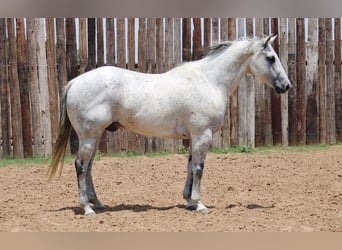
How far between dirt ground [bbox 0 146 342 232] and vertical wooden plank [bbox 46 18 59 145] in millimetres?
1172

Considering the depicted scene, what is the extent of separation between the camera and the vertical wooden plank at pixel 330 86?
1116 centimetres

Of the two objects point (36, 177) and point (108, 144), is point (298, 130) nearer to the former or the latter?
point (108, 144)

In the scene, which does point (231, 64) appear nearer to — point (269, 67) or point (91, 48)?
point (269, 67)

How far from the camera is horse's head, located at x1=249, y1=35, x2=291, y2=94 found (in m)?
6.66

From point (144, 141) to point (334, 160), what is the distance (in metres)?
3.67

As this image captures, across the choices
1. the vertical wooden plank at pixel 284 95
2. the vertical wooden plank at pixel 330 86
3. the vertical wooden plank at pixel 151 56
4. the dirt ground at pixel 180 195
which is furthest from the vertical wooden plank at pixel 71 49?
the vertical wooden plank at pixel 330 86

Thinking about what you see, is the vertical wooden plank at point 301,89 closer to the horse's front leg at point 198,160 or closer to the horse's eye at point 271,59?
the horse's eye at point 271,59

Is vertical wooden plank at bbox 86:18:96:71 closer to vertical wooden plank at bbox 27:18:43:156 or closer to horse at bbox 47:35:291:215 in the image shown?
vertical wooden plank at bbox 27:18:43:156

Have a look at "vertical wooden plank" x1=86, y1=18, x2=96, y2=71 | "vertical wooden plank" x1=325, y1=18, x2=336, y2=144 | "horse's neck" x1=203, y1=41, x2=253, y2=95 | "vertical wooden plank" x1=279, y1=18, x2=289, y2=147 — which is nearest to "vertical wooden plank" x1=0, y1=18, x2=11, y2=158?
"vertical wooden plank" x1=86, y1=18, x2=96, y2=71

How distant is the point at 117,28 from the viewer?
10.3m

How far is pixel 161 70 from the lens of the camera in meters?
10.5

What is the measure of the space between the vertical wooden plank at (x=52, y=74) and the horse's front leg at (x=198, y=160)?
4579 mm

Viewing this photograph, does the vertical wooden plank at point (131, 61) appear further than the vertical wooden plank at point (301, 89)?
No

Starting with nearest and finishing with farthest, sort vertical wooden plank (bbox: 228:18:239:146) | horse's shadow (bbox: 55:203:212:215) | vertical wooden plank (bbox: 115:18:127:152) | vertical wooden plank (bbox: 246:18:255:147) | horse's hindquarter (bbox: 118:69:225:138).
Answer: horse's hindquarter (bbox: 118:69:225:138) < horse's shadow (bbox: 55:203:212:215) < vertical wooden plank (bbox: 115:18:127:152) < vertical wooden plank (bbox: 228:18:239:146) < vertical wooden plank (bbox: 246:18:255:147)
